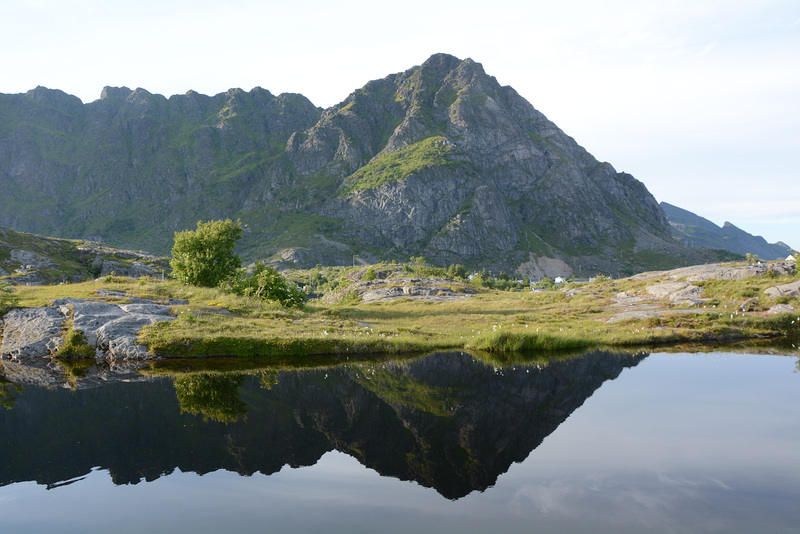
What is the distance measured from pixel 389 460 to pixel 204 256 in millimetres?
49317

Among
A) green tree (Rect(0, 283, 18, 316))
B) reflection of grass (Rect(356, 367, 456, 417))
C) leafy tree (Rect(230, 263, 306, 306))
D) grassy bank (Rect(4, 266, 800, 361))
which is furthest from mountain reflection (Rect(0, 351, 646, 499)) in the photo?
leafy tree (Rect(230, 263, 306, 306))

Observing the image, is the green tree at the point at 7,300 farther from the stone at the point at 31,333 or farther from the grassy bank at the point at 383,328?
the stone at the point at 31,333

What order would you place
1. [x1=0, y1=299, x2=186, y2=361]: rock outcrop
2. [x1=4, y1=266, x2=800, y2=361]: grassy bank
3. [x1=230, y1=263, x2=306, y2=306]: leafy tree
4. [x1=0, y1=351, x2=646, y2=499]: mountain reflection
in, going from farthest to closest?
[x1=230, y1=263, x2=306, y2=306]: leafy tree → [x1=4, y1=266, x2=800, y2=361]: grassy bank → [x1=0, y1=299, x2=186, y2=361]: rock outcrop → [x1=0, y1=351, x2=646, y2=499]: mountain reflection

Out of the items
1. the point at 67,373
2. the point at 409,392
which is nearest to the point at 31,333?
the point at 67,373

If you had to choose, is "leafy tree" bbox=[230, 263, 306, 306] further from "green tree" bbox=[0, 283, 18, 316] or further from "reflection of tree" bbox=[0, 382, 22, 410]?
"reflection of tree" bbox=[0, 382, 22, 410]

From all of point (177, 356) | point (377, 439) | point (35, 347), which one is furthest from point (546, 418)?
point (35, 347)

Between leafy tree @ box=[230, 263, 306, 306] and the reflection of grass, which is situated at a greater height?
leafy tree @ box=[230, 263, 306, 306]

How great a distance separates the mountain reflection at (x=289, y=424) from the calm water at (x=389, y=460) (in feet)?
0.26

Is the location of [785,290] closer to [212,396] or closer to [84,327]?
[212,396]

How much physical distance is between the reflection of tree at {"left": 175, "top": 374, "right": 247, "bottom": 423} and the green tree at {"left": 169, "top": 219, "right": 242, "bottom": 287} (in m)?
33.6

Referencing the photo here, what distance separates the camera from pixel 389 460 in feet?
45.4

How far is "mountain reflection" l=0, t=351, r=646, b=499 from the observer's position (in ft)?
44.2

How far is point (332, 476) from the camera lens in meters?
12.9

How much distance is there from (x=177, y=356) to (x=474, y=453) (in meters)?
23.5
